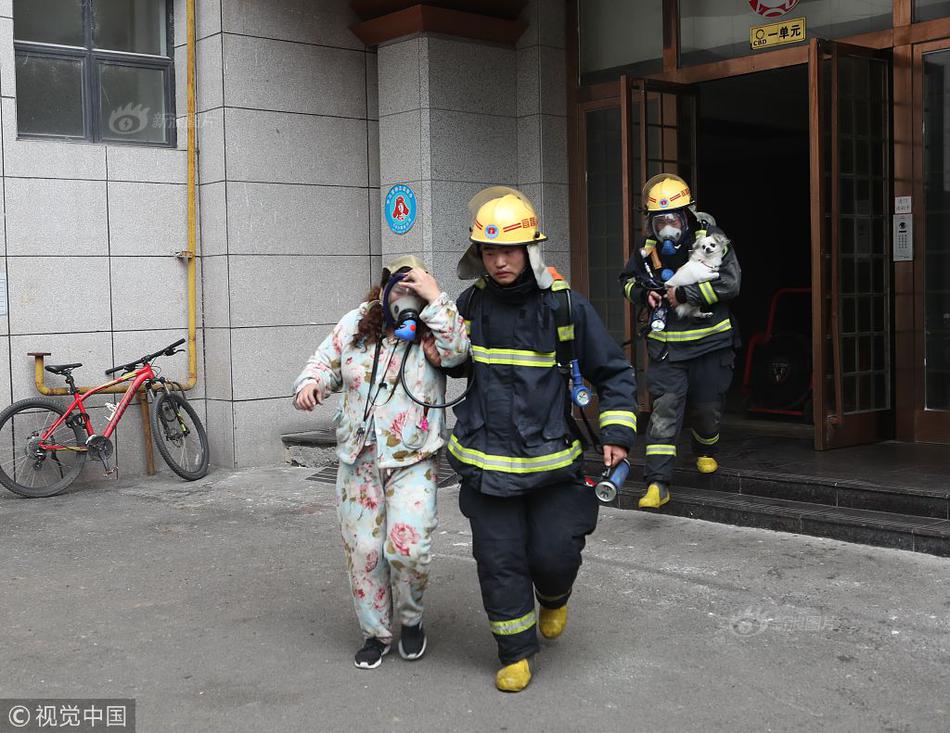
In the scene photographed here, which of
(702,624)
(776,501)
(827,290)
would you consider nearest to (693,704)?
(702,624)

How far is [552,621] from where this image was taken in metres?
4.89

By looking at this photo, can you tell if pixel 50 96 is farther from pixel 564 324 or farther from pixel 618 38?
pixel 564 324

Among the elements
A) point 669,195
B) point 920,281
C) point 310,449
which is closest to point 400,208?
point 310,449

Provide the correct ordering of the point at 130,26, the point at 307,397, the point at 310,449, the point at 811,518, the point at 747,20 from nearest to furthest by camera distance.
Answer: the point at 307,397, the point at 811,518, the point at 747,20, the point at 130,26, the point at 310,449

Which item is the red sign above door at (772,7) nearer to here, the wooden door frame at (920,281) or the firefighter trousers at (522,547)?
the wooden door frame at (920,281)

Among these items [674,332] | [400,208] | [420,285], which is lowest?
[674,332]

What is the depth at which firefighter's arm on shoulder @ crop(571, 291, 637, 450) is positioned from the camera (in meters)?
4.62

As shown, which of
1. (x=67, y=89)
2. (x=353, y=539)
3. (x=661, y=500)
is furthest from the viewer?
(x=67, y=89)

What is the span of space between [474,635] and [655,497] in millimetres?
2217

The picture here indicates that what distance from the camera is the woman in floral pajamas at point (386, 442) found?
15.3 ft

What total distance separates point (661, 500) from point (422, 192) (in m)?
3.57

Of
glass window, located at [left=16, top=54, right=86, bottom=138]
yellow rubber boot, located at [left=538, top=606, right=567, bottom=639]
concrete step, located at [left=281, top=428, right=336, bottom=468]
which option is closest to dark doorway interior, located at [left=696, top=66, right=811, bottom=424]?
concrete step, located at [left=281, top=428, right=336, bottom=468]

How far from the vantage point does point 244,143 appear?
930cm

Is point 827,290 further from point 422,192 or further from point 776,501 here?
point 422,192
